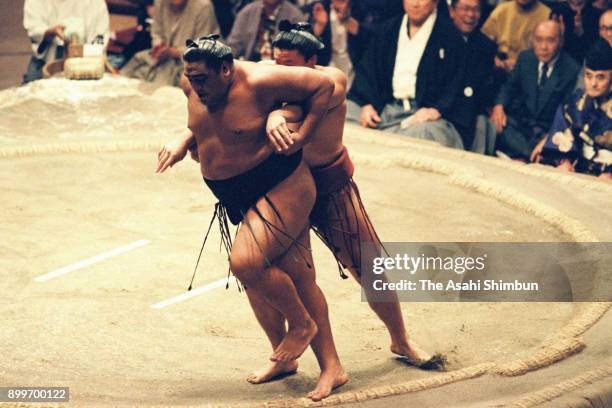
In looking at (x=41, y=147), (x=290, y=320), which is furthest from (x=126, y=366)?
(x=41, y=147)

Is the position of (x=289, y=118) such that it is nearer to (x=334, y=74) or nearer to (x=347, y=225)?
(x=334, y=74)

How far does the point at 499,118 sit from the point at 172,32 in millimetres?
1978

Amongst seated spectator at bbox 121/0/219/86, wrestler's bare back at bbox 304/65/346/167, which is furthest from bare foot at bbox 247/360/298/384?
seated spectator at bbox 121/0/219/86

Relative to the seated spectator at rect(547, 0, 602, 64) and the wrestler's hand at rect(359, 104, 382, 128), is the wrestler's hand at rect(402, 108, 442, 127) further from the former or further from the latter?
the seated spectator at rect(547, 0, 602, 64)

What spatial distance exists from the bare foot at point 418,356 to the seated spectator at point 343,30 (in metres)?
2.97

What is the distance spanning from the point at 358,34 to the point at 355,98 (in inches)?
14.4

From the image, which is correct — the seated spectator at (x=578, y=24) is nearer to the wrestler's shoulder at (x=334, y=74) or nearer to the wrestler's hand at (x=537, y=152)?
the wrestler's hand at (x=537, y=152)

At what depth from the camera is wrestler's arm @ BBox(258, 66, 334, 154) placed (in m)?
3.26

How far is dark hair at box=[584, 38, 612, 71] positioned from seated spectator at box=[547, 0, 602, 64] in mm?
426

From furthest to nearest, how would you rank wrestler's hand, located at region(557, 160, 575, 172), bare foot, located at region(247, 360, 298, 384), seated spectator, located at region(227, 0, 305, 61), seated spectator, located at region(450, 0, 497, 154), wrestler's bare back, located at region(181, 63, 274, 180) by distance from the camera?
seated spectator, located at region(227, 0, 305, 61)
seated spectator, located at region(450, 0, 497, 154)
wrestler's hand, located at region(557, 160, 575, 172)
bare foot, located at region(247, 360, 298, 384)
wrestler's bare back, located at region(181, 63, 274, 180)

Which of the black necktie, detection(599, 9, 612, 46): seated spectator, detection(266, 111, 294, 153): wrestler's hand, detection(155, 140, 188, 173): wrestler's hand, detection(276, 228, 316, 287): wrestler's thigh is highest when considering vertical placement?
detection(266, 111, 294, 153): wrestler's hand

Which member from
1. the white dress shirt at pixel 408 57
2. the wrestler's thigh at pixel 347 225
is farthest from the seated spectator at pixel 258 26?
the wrestler's thigh at pixel 347 225

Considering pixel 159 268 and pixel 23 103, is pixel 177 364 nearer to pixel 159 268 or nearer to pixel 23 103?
pixel 159 268

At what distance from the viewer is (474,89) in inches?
238
